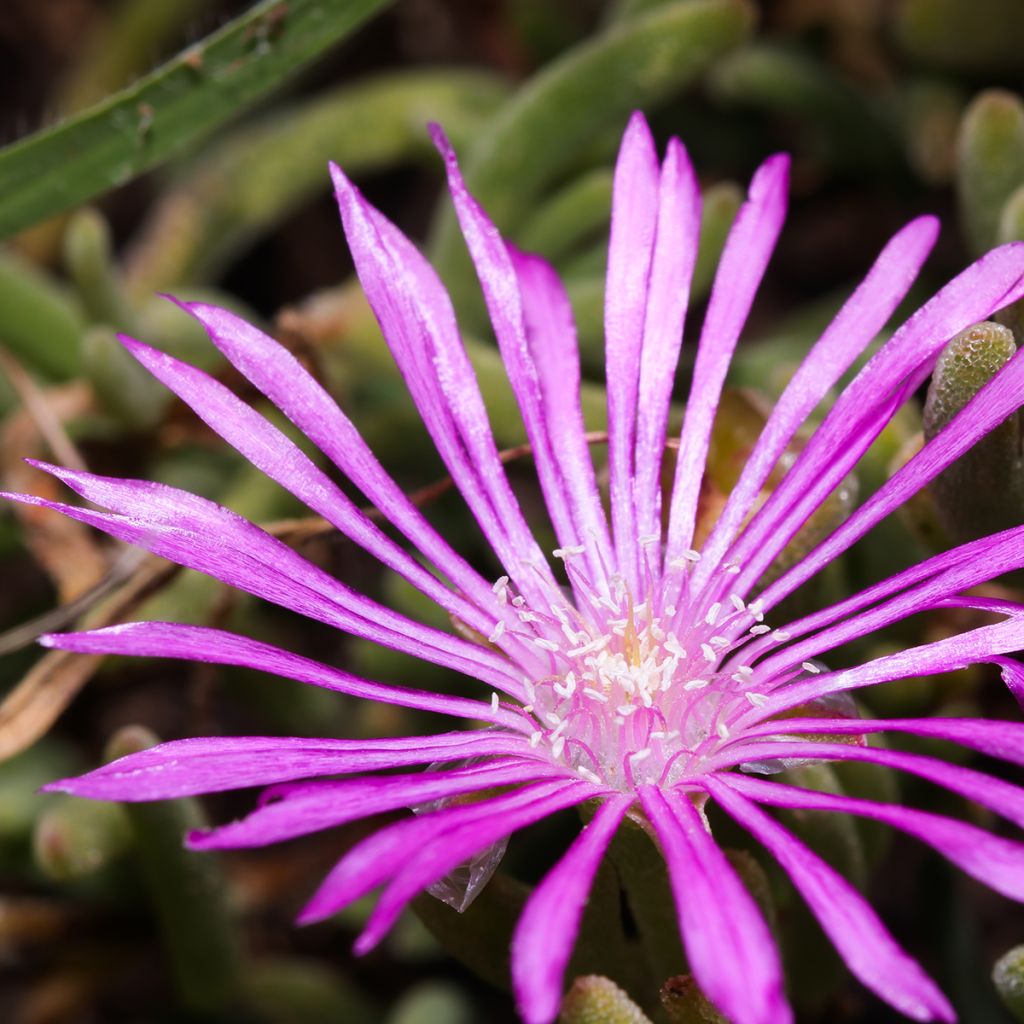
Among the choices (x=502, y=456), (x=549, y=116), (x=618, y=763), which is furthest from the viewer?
(x=549, y=116)

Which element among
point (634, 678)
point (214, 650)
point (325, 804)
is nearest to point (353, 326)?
point (634, 678)

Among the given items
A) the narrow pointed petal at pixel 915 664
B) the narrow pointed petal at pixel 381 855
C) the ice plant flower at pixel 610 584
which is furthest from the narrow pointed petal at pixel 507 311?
the narrow pointed petal at pixel 381 855

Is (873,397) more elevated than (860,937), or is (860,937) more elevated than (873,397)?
(873,397)

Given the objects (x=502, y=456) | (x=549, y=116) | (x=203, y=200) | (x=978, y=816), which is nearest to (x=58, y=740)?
(x=203, y=200)

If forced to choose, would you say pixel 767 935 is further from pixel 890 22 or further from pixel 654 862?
pixel 890 22

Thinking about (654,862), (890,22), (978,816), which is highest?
(890,22)

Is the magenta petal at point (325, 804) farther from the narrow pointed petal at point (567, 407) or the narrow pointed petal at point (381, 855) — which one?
the narrow pointed petal at point (567, 407)

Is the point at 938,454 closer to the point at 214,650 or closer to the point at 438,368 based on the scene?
the point at 438,368

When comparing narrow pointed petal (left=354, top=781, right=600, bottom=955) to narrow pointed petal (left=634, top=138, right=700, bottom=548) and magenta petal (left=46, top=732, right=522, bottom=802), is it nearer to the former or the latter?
magenta petal (left=46, top=732, right=522, bottom=802)
